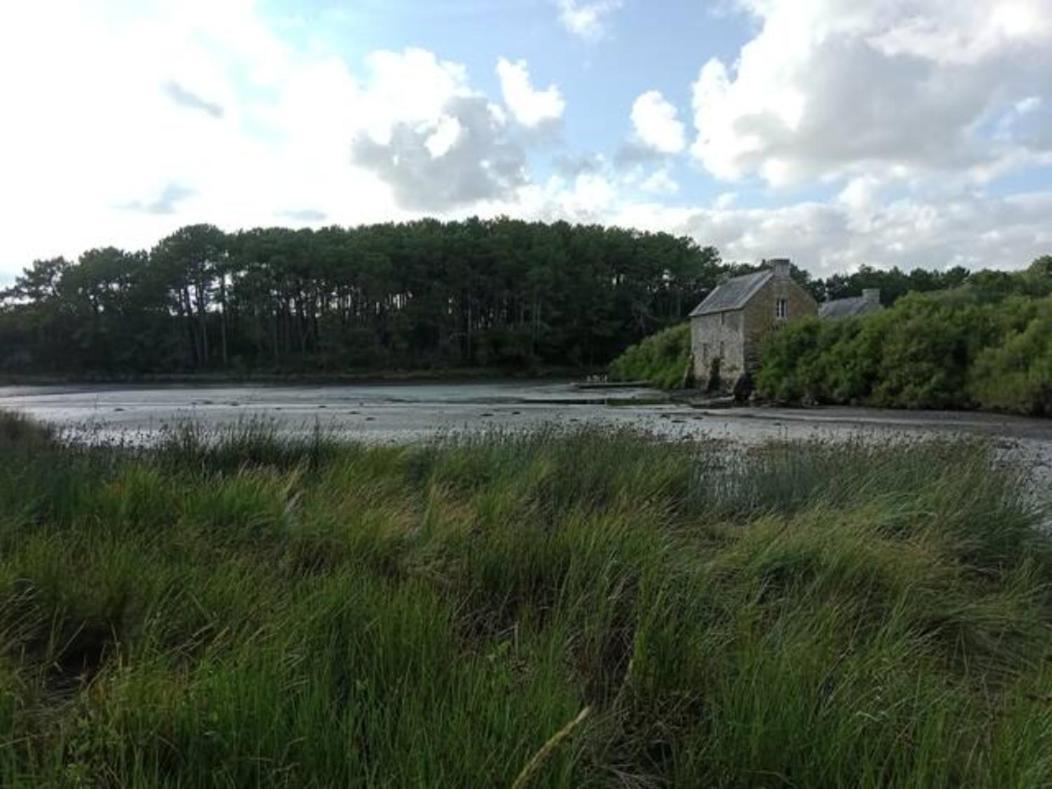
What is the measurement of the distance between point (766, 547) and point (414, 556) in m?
2.27

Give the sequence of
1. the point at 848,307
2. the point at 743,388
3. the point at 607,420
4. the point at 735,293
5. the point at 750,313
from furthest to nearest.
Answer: the point at 848,307 → the point at 735,293 → the point at 750,313 → the point at 743,388 → the point at 607,420

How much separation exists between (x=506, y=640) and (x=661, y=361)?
73717 mm

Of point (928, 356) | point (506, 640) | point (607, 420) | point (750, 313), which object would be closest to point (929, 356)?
point (928, 356)

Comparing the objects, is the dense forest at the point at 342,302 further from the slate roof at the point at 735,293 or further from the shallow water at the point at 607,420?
the shallow water at the point at 607,420

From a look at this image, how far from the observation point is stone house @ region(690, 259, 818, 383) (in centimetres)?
5675

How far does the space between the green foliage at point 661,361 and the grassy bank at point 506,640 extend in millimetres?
63506

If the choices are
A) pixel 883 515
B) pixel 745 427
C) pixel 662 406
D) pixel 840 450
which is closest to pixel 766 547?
pixel 883 515

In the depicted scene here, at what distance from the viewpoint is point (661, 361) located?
250 feet

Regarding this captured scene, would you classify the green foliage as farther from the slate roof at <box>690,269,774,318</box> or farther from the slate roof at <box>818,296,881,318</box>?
the slate roof at <box>818,296,881,318</box>

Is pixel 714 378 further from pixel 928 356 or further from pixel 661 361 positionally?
pixel 928 356

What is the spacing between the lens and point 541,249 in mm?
116188

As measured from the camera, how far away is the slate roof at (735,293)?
57719 millimetres

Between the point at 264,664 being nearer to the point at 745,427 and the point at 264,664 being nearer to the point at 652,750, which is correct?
the point at 652,750

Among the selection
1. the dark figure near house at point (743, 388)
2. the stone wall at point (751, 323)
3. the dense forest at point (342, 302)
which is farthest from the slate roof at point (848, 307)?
the dense forest at point (342, 302)
